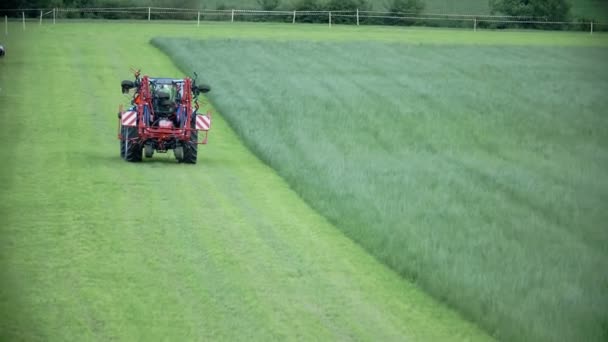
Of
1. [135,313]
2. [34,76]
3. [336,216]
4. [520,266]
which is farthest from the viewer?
[34,76]

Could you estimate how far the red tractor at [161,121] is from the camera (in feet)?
72.4

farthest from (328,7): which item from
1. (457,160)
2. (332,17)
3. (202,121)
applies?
(202,121)

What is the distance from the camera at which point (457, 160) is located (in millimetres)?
23672

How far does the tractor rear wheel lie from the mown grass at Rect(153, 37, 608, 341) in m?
2.63

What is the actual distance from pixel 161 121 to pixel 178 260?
26.7 ft

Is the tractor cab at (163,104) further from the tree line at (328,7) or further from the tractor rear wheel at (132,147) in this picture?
the tree line at (328,7)

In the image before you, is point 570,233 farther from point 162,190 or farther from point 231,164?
point 231,164

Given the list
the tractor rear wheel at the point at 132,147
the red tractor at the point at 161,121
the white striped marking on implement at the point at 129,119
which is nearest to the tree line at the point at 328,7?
the red tractor at the point at 161,121

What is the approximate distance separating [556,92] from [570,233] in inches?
868

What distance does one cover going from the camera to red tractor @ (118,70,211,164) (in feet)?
72.4

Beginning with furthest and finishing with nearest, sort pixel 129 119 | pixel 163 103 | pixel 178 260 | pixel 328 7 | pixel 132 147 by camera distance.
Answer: pixel 328 7 → pixel 163 103 → pixel 132 147 → pixel 129 119 → pixel 178 260

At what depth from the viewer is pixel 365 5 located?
256 feet

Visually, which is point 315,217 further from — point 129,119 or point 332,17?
point 332,17

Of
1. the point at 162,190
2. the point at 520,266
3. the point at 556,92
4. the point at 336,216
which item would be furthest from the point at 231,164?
the point at 556,92
